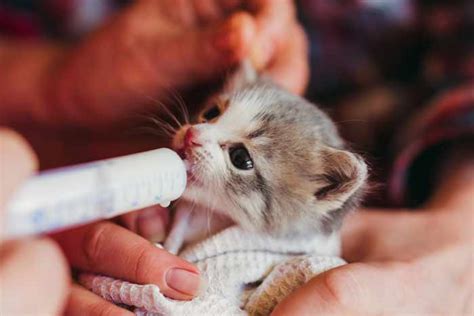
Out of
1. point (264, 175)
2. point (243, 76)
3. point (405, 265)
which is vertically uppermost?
point (243, 76)

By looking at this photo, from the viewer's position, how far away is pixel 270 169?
984 mm

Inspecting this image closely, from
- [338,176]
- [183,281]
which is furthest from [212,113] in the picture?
[183,281]

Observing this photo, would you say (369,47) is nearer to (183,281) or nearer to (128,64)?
(128,64)

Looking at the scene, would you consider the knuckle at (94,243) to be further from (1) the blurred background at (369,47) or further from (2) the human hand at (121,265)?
(1) the blurred background at (369,47)

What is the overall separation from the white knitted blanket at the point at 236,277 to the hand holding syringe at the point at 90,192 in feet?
Answer: 0.49

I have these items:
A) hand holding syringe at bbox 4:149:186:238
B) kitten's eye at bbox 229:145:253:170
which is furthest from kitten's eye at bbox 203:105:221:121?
hand holding syringe at bbox 4:149:186:238

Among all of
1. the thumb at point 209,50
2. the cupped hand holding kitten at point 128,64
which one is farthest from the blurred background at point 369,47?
the thumb at point 209,50

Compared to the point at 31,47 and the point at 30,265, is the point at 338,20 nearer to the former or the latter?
the point at 31,47

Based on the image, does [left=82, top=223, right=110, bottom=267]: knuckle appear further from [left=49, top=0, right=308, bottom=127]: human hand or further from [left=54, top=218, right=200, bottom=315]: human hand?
[left=49, top=0, right=308, bottom=127]: human hand

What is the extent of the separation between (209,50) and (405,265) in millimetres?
575

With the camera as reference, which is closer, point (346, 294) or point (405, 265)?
point (346, 294)

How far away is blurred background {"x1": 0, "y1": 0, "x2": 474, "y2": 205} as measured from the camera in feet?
5.42

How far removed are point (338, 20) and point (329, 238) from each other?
0.94 metres

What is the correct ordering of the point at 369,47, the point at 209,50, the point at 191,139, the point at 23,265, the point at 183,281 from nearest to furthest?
the point at 23,265 → the point at 183,281 → the point at 191,139 → the point at 209,50 → the point at 369,47
